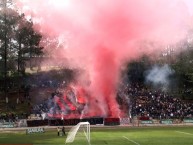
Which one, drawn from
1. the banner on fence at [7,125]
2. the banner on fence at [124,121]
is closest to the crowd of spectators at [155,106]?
the banner on fence at [124,121]

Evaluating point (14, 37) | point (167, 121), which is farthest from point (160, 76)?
point (14, 37)

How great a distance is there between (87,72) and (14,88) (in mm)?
15885

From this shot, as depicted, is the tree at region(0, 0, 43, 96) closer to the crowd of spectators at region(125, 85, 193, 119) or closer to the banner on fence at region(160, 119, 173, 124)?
the crowd of spectators at region(125, 85, 193, 119)

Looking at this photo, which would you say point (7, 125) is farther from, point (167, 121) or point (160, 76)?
point (160, 76)

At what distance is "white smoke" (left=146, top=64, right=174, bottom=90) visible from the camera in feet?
307

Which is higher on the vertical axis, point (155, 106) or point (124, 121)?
point (155, 106)

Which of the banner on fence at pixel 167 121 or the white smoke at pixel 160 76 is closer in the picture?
the banner on fence at pixel 167 121

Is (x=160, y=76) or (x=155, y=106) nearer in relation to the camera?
(x=155, y=106)

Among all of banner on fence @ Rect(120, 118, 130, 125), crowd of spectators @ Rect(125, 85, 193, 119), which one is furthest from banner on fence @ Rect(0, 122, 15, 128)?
crowd of spectators @ Rect(125, 85, 193, 119)

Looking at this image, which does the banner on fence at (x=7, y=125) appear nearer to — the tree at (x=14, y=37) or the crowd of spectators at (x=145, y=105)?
the crowd of spectators at (x=145, y=105)

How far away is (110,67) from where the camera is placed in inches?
→ 3174

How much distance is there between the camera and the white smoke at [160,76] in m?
93.7

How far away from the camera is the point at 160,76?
314ft

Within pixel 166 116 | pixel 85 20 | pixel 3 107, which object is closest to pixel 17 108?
pixel 3 107
